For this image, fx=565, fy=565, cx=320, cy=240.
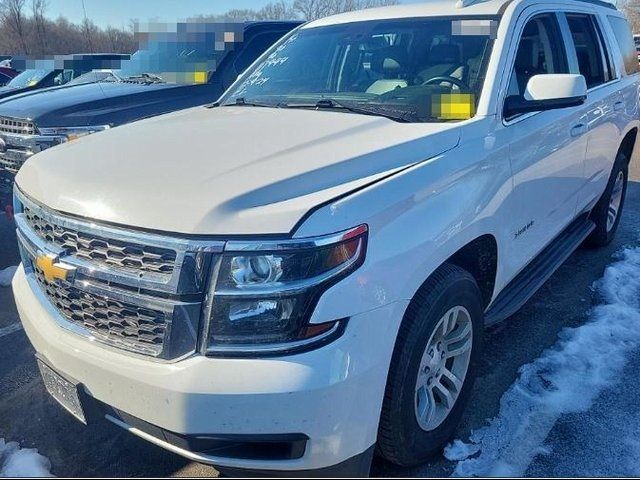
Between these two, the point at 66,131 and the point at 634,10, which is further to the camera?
the point at 634,10

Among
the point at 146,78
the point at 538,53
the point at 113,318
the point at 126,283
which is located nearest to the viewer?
the point at 126,283

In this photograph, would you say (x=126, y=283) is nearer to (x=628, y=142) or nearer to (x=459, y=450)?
(x=459, y=450)

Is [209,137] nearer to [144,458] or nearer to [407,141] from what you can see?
[407,141]

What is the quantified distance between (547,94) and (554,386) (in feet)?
5.06

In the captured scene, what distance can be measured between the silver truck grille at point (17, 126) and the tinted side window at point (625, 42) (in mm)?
5373

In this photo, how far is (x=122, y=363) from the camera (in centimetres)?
197

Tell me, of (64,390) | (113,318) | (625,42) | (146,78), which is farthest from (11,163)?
(625,42)

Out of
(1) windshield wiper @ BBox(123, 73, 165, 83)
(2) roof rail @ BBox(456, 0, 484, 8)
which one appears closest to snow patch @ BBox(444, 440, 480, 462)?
(2) roof rail @ BBox(456, 0, 484, 8)

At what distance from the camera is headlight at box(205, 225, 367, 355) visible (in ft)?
5.92

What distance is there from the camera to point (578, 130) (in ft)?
12.3

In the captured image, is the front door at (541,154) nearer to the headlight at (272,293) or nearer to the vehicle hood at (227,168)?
the vehicle hood at (227,168)

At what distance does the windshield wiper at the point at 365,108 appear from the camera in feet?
9.16

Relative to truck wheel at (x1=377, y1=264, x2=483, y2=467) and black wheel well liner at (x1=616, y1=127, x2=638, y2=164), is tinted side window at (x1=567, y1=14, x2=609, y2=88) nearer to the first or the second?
black wheel well liner at (x1=616, y1=127, x2=638, y2=164)

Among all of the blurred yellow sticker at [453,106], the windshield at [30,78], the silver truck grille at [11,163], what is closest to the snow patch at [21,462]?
the blurred yellow sticker at [453,106]
